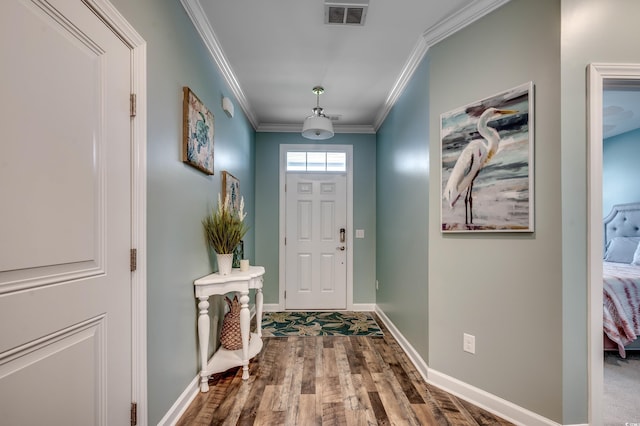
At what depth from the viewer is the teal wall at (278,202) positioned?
4.25m

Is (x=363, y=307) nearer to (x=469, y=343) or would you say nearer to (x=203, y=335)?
(x=469, y=343)

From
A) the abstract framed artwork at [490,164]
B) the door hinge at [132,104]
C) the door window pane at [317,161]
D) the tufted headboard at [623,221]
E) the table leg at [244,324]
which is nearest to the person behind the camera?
the door hinge at [132,104]

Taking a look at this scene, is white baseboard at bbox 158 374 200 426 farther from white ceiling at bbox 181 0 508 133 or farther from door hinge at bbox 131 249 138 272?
white ceiling at bbox 181 0 508 133

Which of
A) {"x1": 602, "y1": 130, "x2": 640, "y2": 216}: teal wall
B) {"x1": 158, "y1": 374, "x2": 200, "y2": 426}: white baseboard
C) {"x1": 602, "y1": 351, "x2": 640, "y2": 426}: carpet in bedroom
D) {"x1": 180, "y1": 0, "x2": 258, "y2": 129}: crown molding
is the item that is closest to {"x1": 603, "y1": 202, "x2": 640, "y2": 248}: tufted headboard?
{"x1": 602, "y1": 130, "x2": 640, "y2": 216}: teal wall

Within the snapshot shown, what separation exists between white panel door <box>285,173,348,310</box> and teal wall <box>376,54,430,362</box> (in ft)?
2.11

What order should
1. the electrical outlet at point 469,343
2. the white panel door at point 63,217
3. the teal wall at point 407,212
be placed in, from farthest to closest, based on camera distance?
1. the teal wall at point 407,212
2. the electrical outlet at point 469,343
3. the white panel door at point 63,217

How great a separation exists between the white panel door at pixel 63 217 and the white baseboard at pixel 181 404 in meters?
0.43

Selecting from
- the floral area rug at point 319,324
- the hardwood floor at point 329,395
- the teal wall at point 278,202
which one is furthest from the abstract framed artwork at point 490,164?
the teal wall at point 278,202

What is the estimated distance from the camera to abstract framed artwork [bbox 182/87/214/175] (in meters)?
1.87

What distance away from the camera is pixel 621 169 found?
409 centimetres

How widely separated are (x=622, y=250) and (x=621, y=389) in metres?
2.32

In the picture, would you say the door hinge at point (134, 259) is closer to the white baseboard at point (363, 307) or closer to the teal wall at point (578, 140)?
the teal wall at point (578, 140)

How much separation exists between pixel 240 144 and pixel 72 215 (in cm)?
245

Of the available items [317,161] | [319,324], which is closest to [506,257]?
[319,324]
